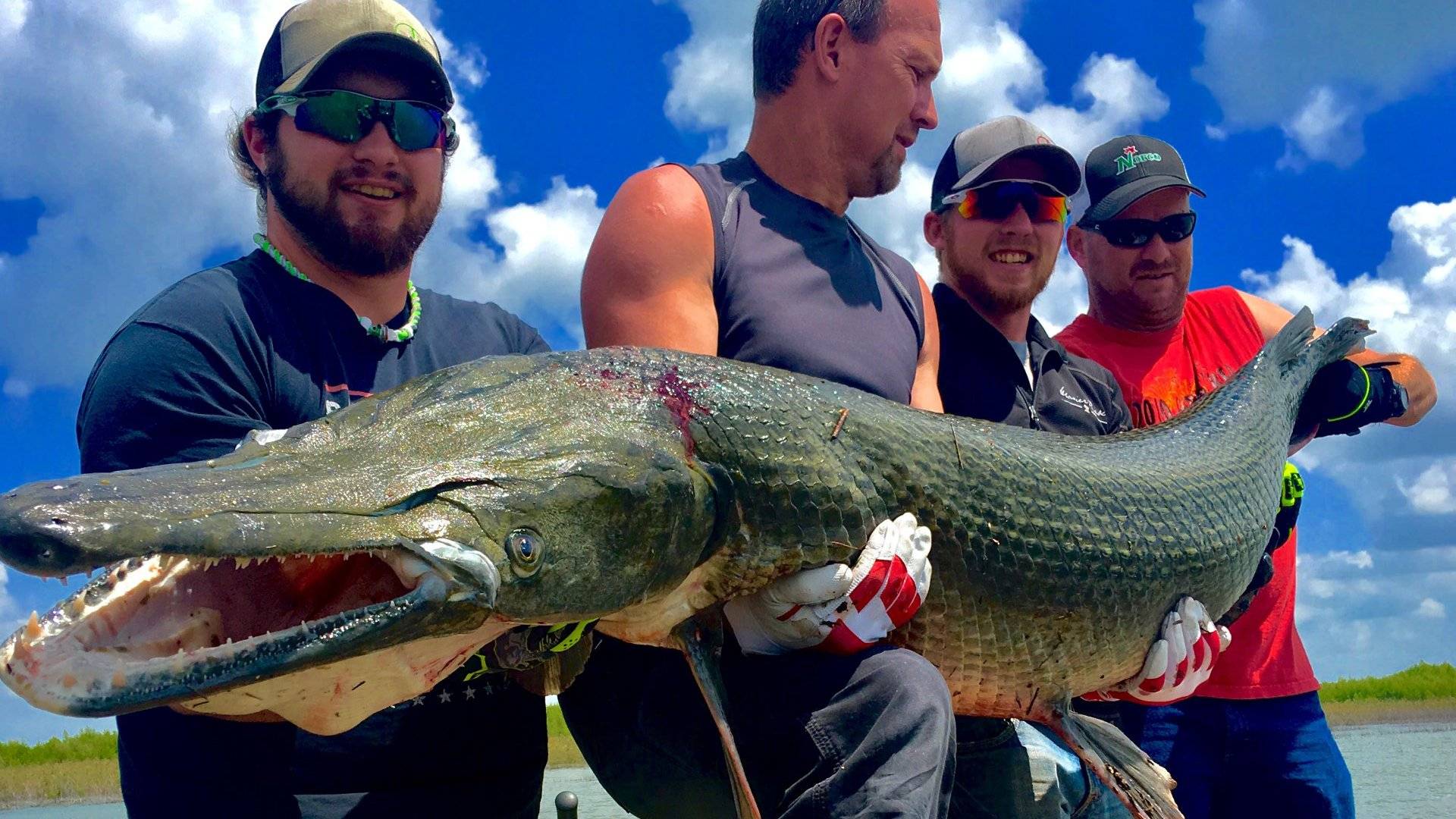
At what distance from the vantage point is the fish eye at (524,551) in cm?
186

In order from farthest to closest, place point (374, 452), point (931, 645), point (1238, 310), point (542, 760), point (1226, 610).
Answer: point (1238, 310) < point (1226, 610) < point (542, 760) < point (931, 645) < point (374, 452)

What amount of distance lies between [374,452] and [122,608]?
17.8 inches

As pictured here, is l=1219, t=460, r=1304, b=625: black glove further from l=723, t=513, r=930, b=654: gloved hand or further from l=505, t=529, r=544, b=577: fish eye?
l=505, t=529, r=544, b=577: fish eye

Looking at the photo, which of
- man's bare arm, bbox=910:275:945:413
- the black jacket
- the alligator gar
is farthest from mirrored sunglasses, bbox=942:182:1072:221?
the alligator gar

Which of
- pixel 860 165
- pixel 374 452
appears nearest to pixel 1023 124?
pixel 860 165

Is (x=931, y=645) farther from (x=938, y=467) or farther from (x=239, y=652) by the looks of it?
(x=239, y=652)

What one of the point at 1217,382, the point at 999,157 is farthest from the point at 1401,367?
the point at 999,157

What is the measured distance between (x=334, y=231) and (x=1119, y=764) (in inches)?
104

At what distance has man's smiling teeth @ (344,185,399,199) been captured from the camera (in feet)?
10.1

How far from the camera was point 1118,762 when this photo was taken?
9.91 feet

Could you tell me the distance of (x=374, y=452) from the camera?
1.89 meters

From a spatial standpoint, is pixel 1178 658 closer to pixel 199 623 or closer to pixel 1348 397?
pixel 1348 397

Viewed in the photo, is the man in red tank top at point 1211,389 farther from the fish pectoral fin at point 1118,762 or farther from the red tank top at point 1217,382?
the fish pectoral fin at point 1118,762

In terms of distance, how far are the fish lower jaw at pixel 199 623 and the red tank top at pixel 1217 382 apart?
3591 mm
